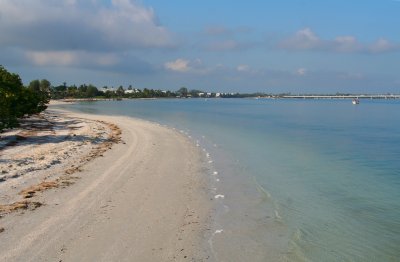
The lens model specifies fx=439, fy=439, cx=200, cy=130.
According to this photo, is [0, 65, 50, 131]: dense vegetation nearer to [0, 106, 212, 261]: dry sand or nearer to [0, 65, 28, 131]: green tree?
[0, 65, 28, 131]: green tree

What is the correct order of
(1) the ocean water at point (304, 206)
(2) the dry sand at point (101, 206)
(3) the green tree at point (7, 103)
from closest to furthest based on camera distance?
(2) the dry sand at point (101, 206)
(1) the ocean water at point (304, 206)
(3) the green tree at point (7, 103)

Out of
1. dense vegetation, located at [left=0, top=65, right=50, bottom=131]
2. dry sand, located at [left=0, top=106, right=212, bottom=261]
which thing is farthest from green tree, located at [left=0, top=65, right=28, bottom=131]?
dry sand, located at [left=0, top=106, right=212, bottom=261]

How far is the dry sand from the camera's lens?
464 inches

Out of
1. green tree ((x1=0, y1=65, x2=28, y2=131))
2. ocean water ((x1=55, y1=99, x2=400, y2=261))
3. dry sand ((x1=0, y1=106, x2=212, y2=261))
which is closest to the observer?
dry sand ((x1=0, y1=106, x2=212, y2=261))

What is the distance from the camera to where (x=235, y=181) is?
22.4 m

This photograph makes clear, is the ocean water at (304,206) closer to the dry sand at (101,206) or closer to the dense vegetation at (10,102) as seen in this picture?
the dry sand at (101,206)

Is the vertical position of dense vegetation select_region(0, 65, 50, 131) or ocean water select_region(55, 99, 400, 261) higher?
dense vegetation select_region(0, 65, 50, 131)

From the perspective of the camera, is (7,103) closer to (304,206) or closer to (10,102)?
(10,102)

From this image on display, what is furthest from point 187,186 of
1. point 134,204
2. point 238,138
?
point 238,138

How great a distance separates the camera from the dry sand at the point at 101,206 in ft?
38.6

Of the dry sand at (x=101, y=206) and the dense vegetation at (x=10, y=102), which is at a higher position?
the dense vegetation at (x=10, y=102)

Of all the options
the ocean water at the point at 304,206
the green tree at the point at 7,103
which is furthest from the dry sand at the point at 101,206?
the green tree at the point at 7,103

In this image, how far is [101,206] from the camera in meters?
16.0

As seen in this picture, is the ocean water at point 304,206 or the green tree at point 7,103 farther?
the green tree at point 7,103
